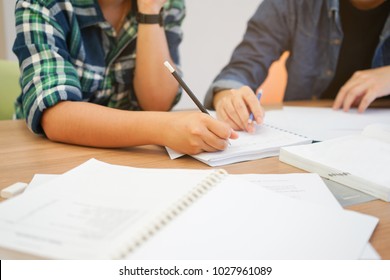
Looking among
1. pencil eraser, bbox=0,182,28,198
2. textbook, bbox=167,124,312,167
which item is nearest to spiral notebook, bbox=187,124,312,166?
textbook, bbox=167,124,312,167

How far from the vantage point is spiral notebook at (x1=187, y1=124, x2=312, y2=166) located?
1.93 ft

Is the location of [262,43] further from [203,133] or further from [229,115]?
[203,133]

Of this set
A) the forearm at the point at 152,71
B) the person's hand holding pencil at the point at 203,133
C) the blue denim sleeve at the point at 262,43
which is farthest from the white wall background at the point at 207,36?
the person's hand holding pencil at the point at 203,133

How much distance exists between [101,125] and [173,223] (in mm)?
351

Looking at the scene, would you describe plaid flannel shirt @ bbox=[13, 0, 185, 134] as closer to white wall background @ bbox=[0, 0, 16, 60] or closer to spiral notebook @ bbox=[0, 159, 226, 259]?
spiral notebook @ bbox=[0, 159, 226, 259]

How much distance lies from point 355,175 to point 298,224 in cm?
19

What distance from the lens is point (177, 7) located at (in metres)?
1.02

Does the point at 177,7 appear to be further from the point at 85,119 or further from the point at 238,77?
the point at 85,119

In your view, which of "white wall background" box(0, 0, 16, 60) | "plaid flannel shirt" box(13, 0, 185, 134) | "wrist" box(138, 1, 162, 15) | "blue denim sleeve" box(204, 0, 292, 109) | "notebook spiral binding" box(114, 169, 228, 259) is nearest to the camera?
"notebook spiral binding" box(114, 169, 228, 259)

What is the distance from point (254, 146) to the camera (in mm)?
638

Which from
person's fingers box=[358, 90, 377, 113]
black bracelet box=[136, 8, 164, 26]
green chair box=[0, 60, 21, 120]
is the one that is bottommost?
green chair box=[0, 60, 21, 120]

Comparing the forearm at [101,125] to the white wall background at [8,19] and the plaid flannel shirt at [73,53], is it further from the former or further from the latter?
the white wall background at [8,19]

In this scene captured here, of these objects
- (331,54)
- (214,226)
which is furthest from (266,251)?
(331,54)

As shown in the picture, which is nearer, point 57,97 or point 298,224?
point 298,224
